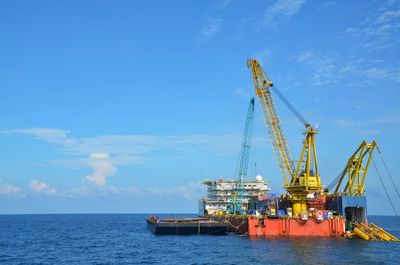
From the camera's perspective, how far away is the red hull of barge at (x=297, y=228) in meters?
96.4

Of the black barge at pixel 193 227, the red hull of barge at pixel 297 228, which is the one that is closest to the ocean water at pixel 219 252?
the red hull of barge at pixel 297 228

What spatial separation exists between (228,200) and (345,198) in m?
63.3

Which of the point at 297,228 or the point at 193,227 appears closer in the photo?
the point at 297,228

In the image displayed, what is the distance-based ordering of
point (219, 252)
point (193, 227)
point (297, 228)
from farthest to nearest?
point (193, 227) < point (297, 228) < point (219, 252)

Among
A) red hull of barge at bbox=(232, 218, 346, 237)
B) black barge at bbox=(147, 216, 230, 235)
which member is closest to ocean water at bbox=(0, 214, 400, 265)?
red hull of barge at bbox=(232, 218, 346, 237)

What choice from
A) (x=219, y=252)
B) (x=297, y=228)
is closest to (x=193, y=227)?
(x=297, y=228)

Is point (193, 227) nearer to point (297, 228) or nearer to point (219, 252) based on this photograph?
point (297, 228)

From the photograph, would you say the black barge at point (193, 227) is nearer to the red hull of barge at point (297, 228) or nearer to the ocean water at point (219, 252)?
the ocean water at point (219, 252)

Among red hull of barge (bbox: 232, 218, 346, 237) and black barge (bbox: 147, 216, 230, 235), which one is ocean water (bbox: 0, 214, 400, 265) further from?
black barge (bbox: 147, 216, 230, 235)

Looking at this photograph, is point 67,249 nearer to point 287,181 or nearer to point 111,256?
point 111,256

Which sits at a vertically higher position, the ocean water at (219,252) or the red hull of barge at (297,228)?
the red hull of barge at (297,228)

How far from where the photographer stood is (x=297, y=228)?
317 feet

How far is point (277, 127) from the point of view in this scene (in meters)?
118

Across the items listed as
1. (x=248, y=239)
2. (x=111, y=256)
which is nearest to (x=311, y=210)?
(x=248, y=239)
